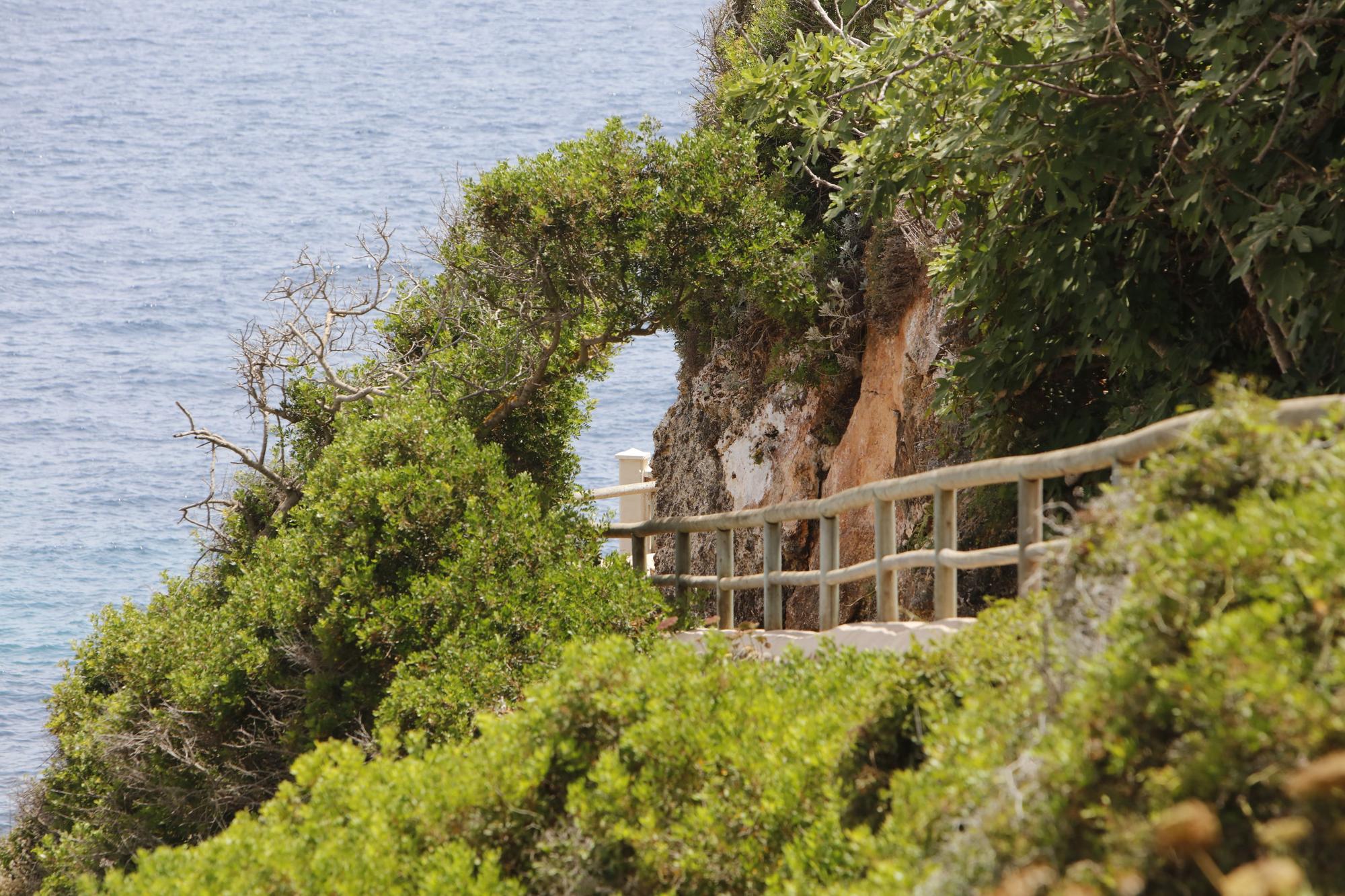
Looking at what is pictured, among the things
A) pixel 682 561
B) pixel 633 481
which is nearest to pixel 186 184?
pixel 633 481

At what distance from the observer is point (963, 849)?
2.99 metres

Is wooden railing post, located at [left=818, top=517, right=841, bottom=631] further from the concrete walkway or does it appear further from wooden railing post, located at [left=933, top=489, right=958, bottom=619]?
wooden railing post, located at [left=933, top=489, right=958, bottom=619]

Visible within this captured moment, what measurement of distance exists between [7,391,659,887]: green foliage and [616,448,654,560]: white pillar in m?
6.57

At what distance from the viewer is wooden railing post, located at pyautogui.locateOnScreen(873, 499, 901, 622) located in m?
6.50

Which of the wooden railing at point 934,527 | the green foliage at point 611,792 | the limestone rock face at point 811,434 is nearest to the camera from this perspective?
the green foliage at point 611,792

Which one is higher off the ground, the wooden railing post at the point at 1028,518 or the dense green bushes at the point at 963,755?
the wooden railing post at the point at 1028,518

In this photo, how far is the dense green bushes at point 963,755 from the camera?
2.62 m

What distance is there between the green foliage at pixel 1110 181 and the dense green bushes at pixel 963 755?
261 centimetres

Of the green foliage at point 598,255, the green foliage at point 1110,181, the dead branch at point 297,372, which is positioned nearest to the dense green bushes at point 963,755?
the green foliage at point 1110,181

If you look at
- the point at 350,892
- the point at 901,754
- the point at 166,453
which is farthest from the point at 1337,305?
the point at 166,453

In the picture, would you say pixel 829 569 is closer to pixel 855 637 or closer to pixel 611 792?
pixel 855 637

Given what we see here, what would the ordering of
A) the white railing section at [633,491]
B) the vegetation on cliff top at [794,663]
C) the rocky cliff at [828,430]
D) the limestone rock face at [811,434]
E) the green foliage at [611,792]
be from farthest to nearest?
1. the white railing section at [633,491]
2. the limestone rock face at [811,434]
3. the rocky cliff at [828,430]
4. the green foliage at [611,792]
5. the vegetation on cliff top at [794,663]

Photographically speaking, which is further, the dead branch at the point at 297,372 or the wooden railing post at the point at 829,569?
the dead branch at the point at 297,372

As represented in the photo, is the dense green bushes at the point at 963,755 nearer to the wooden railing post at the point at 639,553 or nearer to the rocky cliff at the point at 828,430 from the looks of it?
the wooden railing post at the point at 639,553
